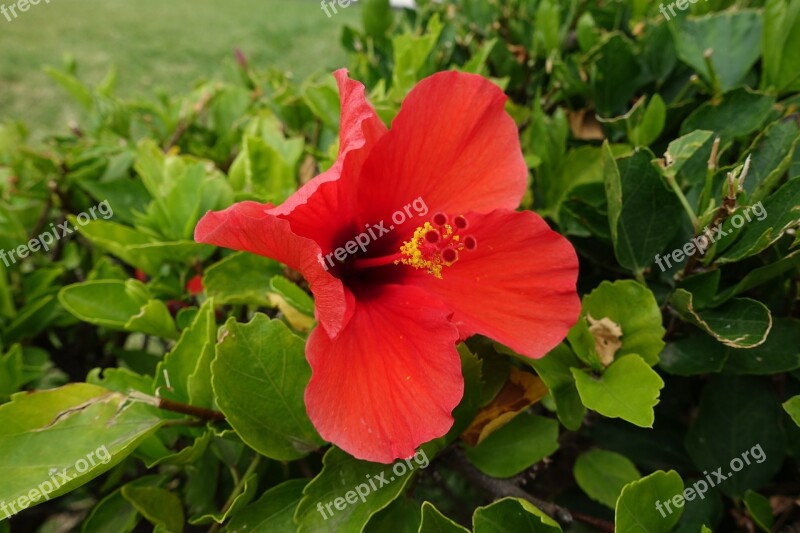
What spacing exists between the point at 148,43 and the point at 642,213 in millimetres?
9433

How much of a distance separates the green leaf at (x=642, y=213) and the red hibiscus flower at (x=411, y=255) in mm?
221

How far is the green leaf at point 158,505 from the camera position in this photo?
106cm

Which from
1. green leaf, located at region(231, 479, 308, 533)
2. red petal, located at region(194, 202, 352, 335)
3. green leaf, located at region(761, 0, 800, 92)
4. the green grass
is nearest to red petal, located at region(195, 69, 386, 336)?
red petal, located at region(194, 202, 352, 335)

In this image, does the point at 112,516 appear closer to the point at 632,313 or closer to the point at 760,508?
the point at 632,313

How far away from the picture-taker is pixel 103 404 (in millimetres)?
1013

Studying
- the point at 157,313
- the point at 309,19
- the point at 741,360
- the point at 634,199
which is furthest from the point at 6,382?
the point at 309,19

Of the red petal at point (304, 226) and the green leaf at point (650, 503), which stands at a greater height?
the red petal at point (304, 226)

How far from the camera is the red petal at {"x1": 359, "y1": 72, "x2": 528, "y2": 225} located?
103cm

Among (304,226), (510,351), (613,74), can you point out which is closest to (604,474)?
(510,351)

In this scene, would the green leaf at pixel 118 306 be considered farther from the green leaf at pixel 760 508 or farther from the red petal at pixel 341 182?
the green leaf at pixel 760 508

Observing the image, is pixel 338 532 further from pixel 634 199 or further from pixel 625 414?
pixel 634 199

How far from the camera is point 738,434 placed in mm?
1256

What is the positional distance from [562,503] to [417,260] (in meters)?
0.89

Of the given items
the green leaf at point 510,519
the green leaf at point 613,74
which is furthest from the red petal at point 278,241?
the green leaf at point 613,74
